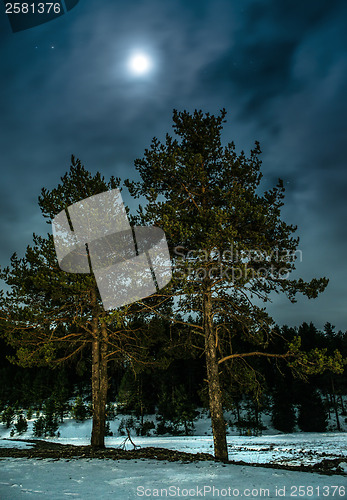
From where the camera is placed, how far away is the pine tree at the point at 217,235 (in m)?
10.0

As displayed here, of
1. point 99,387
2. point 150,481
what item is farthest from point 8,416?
point 150,481

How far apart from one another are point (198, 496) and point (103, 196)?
37.9ft

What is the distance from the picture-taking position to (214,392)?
33.5 feet

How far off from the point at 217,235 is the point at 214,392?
5.21 metres

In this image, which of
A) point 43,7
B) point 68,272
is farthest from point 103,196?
point 43,7

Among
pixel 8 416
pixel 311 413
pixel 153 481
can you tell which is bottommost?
pixel 311 413

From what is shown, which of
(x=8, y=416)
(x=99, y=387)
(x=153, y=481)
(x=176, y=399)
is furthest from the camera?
(x=8, y=416)

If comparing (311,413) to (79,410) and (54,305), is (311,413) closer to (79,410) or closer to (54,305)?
(79,410)

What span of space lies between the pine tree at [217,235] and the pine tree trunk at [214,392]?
0.03 m

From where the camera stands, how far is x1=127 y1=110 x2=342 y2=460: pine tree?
10.0 meters

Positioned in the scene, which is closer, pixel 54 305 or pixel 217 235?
pixel 217 235

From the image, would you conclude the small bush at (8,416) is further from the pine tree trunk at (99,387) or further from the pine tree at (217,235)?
the pine tree at (217,235)

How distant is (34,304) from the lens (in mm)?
A: 14070

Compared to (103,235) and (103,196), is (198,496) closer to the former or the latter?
(103,235)
